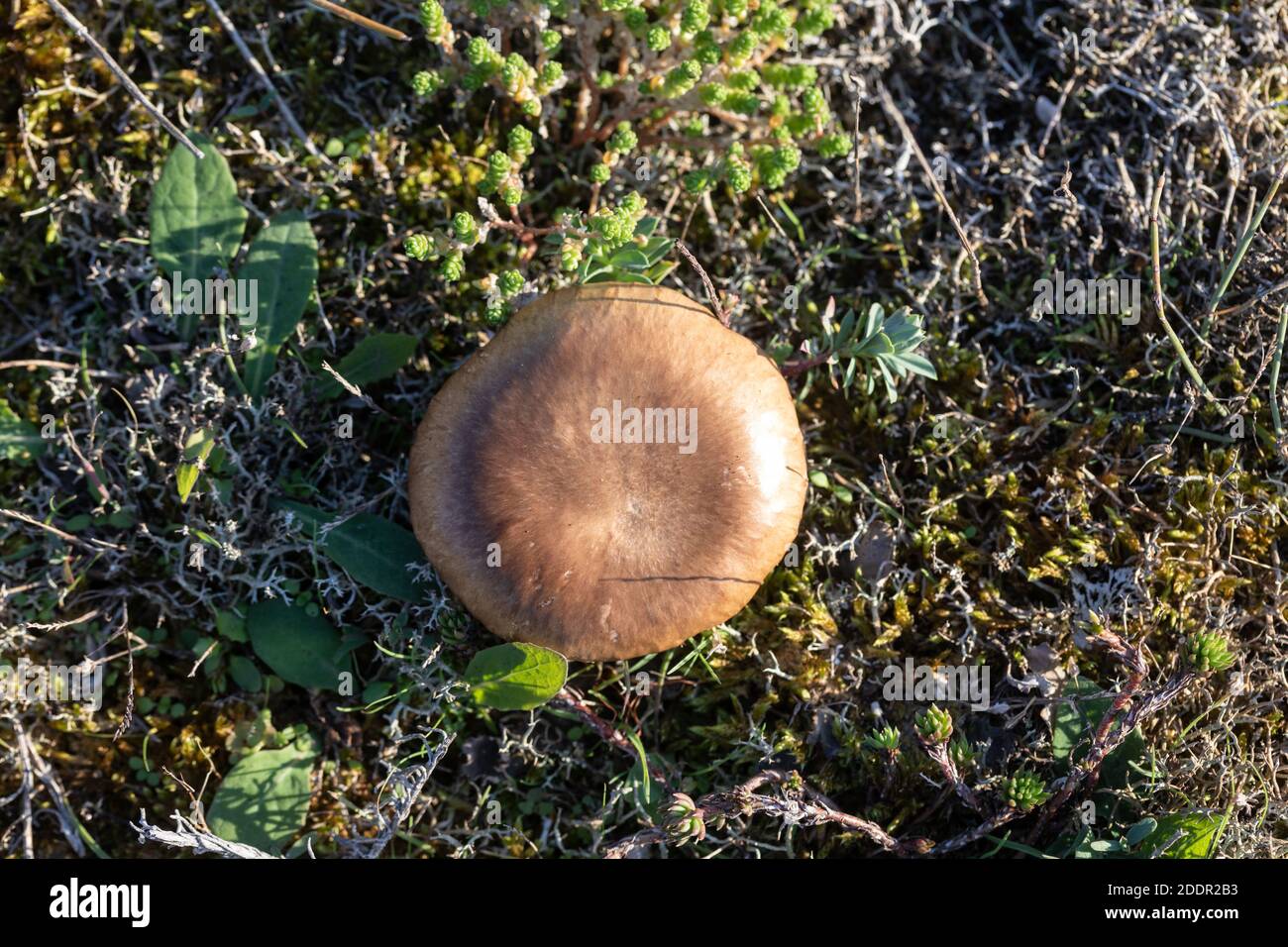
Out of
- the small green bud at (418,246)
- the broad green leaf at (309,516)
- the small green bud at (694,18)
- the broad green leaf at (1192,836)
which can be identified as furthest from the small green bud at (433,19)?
the broad green leaf at (1192,836)

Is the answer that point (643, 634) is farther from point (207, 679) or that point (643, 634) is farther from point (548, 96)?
point (548, 96)

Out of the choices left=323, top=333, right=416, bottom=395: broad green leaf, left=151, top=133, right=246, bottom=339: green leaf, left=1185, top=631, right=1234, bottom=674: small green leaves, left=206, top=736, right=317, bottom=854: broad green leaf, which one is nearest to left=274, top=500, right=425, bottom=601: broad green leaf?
left=323, top=333, right=416, bottom=395: broad green leaf

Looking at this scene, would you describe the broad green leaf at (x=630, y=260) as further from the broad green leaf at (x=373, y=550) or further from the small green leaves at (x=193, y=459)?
the small green leaves at (x=193, y=459)

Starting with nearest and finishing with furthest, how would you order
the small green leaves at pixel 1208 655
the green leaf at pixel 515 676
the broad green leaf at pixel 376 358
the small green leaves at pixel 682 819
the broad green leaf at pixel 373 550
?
the small green leaves at pixel 1208 655 → the small green leaves at pixel 682 819 → the green leaf at pixel 515 676 → the broad green leaf at pixel 373 550 → the broad green leaf at pixel 376 358

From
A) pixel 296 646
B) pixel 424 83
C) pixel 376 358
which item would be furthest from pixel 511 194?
pixel 296 646
